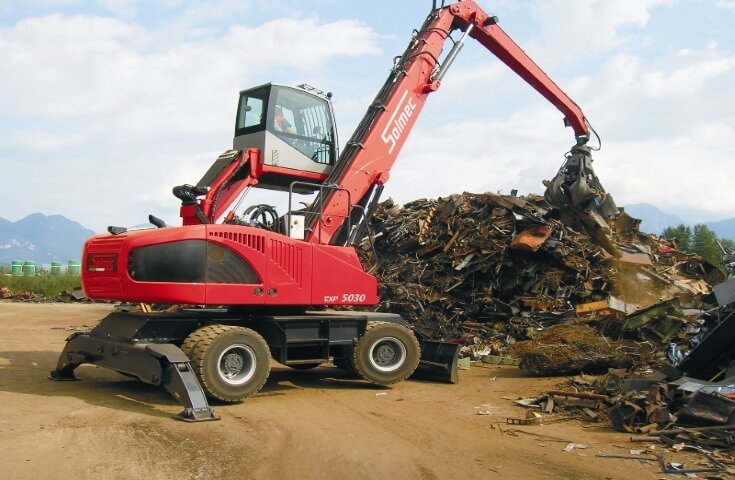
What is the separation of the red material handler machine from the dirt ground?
44 cm

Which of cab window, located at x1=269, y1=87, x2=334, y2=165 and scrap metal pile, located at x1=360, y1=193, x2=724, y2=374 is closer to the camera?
cab window, located at x1=269, y1=87, x2=334, y2=165

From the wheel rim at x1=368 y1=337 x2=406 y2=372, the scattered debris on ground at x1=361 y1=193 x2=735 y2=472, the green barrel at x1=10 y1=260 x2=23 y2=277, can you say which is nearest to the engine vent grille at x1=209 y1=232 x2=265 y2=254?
the wheel rim at x1=368 y1=337 x2=406 y2=372

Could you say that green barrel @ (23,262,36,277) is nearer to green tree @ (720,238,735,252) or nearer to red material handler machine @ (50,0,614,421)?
red material handler machine @ (50,0,614,421)

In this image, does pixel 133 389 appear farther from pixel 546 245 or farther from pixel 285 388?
pixel 546 245

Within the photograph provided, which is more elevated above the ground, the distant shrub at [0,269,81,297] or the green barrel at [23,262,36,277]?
the green barrel at [23,262,36,277]

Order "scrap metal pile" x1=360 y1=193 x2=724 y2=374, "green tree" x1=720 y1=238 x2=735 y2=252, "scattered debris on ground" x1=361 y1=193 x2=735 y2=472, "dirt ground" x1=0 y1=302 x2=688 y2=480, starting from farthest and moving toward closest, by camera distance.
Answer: "scrap metal pile" x1=360 y1=193 x2=724 y2=374, "green tree" x1=720 y1=238 x2=735 y2=252, "scattered debris on ground" x1=361 y1=193 x2=735 y2=472, "dirt ground" x1=0 y1=302 x2=688 y2=480

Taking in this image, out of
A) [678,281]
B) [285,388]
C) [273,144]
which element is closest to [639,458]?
[285,388]

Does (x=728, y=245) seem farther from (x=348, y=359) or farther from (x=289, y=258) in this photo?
(x=289, y=258)

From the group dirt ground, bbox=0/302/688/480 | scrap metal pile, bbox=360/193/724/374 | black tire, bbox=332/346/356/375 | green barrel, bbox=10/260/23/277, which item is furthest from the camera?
green barrel, bbox=10/260/23/277

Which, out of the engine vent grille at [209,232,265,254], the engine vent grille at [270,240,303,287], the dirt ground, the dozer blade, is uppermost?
the engine vent grille at [209,232,265,254]

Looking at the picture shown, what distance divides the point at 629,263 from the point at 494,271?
2.74 metres

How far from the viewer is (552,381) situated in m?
10.3

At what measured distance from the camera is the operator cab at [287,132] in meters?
9.75

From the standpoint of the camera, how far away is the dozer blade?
34.0 feet
